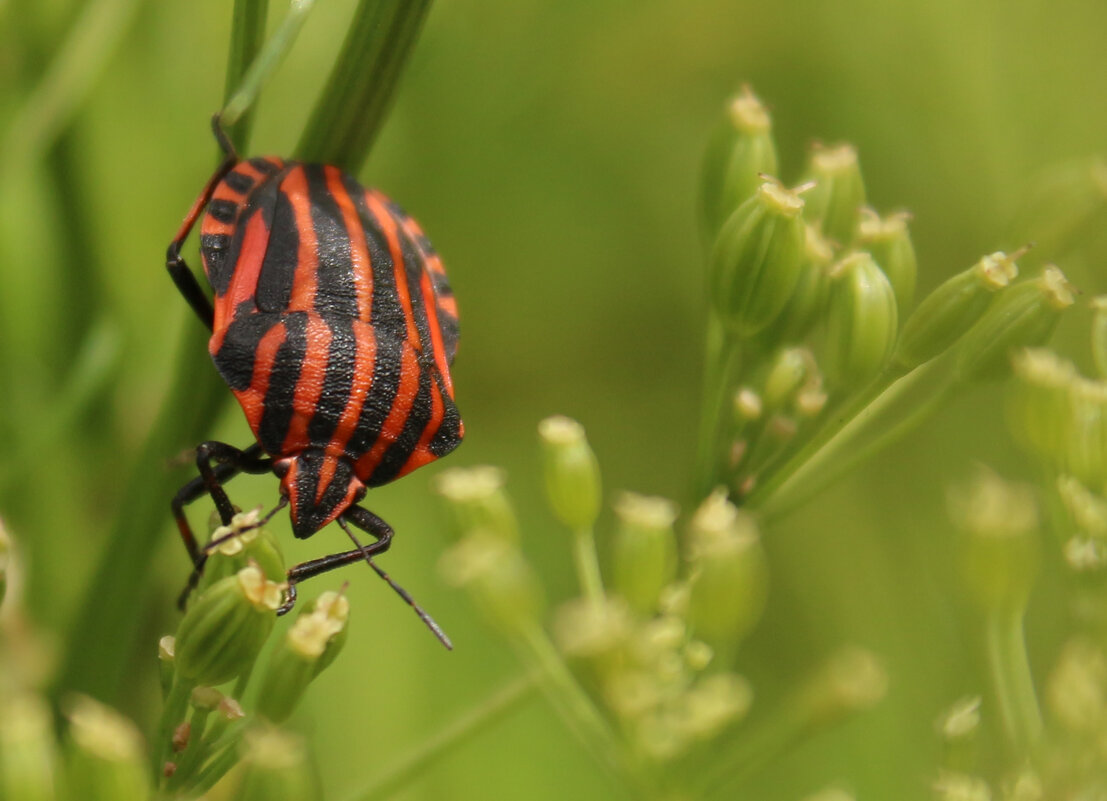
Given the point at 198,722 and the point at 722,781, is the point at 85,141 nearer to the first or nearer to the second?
the point at 198,722

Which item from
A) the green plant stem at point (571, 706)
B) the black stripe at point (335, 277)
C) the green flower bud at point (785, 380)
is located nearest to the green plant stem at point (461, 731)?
the green plant stem at point (571, 706)

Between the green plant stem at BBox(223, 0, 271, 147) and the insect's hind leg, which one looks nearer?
the green plant stem at BBox(223, 0, 271, 147)

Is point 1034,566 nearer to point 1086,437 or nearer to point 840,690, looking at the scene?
point 1086,437

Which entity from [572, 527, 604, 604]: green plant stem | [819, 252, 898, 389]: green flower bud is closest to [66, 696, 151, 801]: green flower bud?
[572, 527, 604, 604]: green plant stem

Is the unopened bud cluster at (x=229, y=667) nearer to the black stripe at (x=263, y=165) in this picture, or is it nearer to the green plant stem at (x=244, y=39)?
the green plant stem at (x=244, y=39)

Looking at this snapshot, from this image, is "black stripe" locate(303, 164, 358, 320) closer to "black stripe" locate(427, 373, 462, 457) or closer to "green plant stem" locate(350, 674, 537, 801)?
"black stripe" locate(427, 373, 462, 457)

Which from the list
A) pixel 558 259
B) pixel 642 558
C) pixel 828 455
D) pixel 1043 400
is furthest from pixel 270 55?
pixel 558 259

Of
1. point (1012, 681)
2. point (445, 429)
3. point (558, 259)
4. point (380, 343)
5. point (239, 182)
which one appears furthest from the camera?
point (558, 259)

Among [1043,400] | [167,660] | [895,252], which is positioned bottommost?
[167,660]
